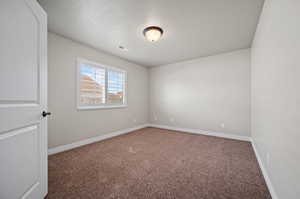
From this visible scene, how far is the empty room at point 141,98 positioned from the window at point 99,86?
28mm

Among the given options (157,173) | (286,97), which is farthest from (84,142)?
(286,97)

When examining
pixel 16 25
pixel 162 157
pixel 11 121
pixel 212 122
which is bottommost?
pixel 162 157

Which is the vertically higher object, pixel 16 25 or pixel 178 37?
pixel 178 37

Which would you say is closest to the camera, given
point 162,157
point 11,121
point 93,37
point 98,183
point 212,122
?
point 11,121

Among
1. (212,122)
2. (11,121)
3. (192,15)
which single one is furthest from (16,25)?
(212,122)

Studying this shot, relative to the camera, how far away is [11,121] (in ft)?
2.90

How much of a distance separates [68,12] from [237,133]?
4.61 m

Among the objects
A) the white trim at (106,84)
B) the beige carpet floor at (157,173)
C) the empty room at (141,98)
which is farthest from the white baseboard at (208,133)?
the white trim at (106,84)

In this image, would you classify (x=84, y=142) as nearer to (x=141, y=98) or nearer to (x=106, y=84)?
(x=106, y=84)

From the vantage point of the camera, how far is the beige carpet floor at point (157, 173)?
1297 mm

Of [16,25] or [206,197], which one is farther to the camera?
[206,197]

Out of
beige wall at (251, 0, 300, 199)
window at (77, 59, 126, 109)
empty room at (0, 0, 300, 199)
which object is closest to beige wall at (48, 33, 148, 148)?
empty room at (0, 0, 300, 199)

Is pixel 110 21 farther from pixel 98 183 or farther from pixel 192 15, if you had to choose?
pixel 98 183

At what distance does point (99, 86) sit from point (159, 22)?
7.25 feet
